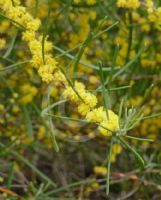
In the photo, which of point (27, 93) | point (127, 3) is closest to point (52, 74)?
point (127, 3)

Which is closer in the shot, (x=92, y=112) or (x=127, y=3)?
(x=92, y=112)

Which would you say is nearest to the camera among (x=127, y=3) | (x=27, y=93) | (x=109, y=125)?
(x=109, y=125)

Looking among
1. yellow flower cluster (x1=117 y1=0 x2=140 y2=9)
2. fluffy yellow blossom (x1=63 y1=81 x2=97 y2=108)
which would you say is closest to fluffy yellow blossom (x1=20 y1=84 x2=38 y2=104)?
yellow flower cluster (x1=117 y1=0 x2=140 y2=9)

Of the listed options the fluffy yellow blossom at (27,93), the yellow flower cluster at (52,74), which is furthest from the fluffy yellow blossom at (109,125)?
the fluffy yellow blossom at (27,93)

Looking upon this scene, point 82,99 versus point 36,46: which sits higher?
point 36,46

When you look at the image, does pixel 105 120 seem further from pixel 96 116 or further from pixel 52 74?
pixel 52 74

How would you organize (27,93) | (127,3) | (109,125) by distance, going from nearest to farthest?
(109,125) < (127,3) < (27,93)

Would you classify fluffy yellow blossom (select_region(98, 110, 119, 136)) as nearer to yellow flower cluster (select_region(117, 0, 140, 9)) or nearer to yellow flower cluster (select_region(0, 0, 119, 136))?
yellow flower cluster (select_region(0, 0, 119, 136))

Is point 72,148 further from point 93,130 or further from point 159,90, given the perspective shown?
point 159,90

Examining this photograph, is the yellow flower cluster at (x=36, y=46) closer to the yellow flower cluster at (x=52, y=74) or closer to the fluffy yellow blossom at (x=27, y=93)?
the yellow flower cluster at (x=52, y=74)
